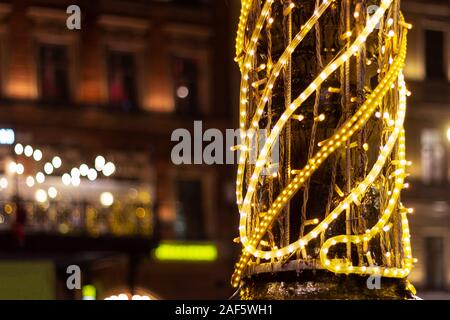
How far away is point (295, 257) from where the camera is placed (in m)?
5.32

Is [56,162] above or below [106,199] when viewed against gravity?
above

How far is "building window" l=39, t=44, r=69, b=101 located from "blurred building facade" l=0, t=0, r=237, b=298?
34 mm

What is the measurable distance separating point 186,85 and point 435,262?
9773 mm

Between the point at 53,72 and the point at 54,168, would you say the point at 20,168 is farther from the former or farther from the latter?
the point at 53,72

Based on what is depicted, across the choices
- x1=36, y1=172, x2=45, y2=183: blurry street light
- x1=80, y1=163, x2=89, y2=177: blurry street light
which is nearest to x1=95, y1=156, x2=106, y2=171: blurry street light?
x1=80, y1=163, x2=89, y2=177: blurry street light

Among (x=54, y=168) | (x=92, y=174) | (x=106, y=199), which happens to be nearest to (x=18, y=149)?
(x=54, y=168)

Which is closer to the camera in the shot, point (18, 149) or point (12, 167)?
point (12, 167)

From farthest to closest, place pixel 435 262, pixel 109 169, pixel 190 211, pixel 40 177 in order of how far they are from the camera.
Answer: pixel 435 262
pixel 190 211
pixel 109 169
pixel 40 177

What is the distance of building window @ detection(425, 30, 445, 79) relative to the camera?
3512 cm

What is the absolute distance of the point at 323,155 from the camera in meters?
5.20

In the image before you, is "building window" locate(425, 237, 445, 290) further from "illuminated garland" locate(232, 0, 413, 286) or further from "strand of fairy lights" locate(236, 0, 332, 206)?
"strand of fairy lights" locate(236, 0, 332, 206)

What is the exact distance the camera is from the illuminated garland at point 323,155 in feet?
17.0
